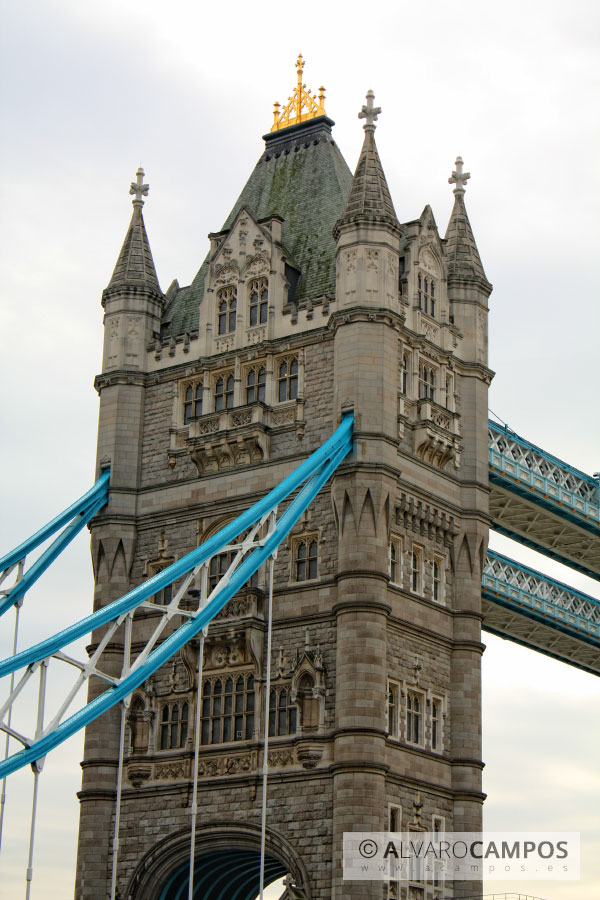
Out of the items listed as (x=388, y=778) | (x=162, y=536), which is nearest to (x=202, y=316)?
(x=162, y=536)

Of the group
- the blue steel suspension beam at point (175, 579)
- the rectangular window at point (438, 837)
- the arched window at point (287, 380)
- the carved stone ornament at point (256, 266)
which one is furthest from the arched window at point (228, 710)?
the carved stone ornament at point (256, 266)

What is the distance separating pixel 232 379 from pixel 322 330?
392cm

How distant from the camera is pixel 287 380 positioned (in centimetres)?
5525

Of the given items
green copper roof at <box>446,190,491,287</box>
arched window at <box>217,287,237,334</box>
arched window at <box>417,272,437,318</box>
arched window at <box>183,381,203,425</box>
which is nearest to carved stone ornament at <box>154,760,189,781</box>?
arched window at <box>183,381,203,425</box>

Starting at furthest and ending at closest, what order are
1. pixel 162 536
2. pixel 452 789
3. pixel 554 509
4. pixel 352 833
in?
pixel 554 509, pixel 162 536, pixel 452 789, pixel 352 833

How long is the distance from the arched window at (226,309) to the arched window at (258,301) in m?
0.70

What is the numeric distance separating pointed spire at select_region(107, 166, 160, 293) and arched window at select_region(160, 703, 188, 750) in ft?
50.9

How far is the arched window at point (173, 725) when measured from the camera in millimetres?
52750

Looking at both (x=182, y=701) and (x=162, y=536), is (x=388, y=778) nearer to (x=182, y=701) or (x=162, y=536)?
(x=182, y=701)

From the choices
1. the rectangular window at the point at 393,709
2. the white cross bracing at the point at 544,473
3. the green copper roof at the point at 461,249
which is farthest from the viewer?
the white cross bracing at the point at 544,473

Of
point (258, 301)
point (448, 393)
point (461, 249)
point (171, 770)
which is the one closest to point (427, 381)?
point (448, 393)

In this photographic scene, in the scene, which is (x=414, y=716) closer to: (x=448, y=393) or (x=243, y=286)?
(x=448, y=393)

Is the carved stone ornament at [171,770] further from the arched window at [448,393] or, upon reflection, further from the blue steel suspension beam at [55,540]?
the arched window at [448,393]

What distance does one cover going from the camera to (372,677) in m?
49.2
